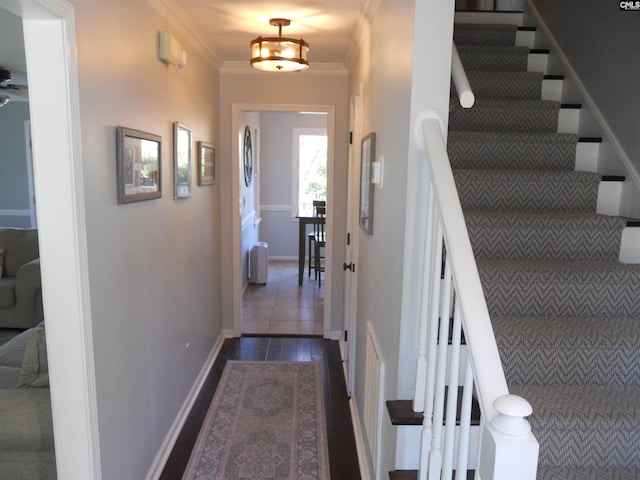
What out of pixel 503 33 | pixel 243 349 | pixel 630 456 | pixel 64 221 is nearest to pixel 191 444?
pixel 243 349

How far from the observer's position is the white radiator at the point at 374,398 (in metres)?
1.93

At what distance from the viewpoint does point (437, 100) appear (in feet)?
4.74

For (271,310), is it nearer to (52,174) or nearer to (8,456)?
(8,456)

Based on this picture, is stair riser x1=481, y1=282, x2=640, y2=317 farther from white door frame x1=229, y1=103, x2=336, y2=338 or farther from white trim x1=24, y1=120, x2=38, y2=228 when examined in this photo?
white trim x1=24, y1=120, x2=38, y2=228

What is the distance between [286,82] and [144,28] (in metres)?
2.03

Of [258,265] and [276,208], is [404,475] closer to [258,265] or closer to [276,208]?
[258,265]

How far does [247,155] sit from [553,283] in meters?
4.75

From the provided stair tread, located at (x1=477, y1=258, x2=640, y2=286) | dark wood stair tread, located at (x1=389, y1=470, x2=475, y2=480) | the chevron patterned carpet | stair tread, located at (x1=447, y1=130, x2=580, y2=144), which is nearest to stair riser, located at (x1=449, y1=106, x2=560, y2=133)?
the chevron patterned carpet

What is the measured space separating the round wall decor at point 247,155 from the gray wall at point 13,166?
2.68 meters

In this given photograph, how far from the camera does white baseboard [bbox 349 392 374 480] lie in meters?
2.39

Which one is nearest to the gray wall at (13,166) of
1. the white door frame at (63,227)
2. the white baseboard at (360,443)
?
the white baseboard at (360,443)

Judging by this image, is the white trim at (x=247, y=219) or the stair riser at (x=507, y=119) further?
the white trim at (x=247, y=219)

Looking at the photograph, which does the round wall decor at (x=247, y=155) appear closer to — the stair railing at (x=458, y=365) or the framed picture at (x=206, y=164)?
the framed picture at (x=206, y=164)

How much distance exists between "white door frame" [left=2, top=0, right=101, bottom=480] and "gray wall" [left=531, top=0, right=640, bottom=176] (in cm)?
237
